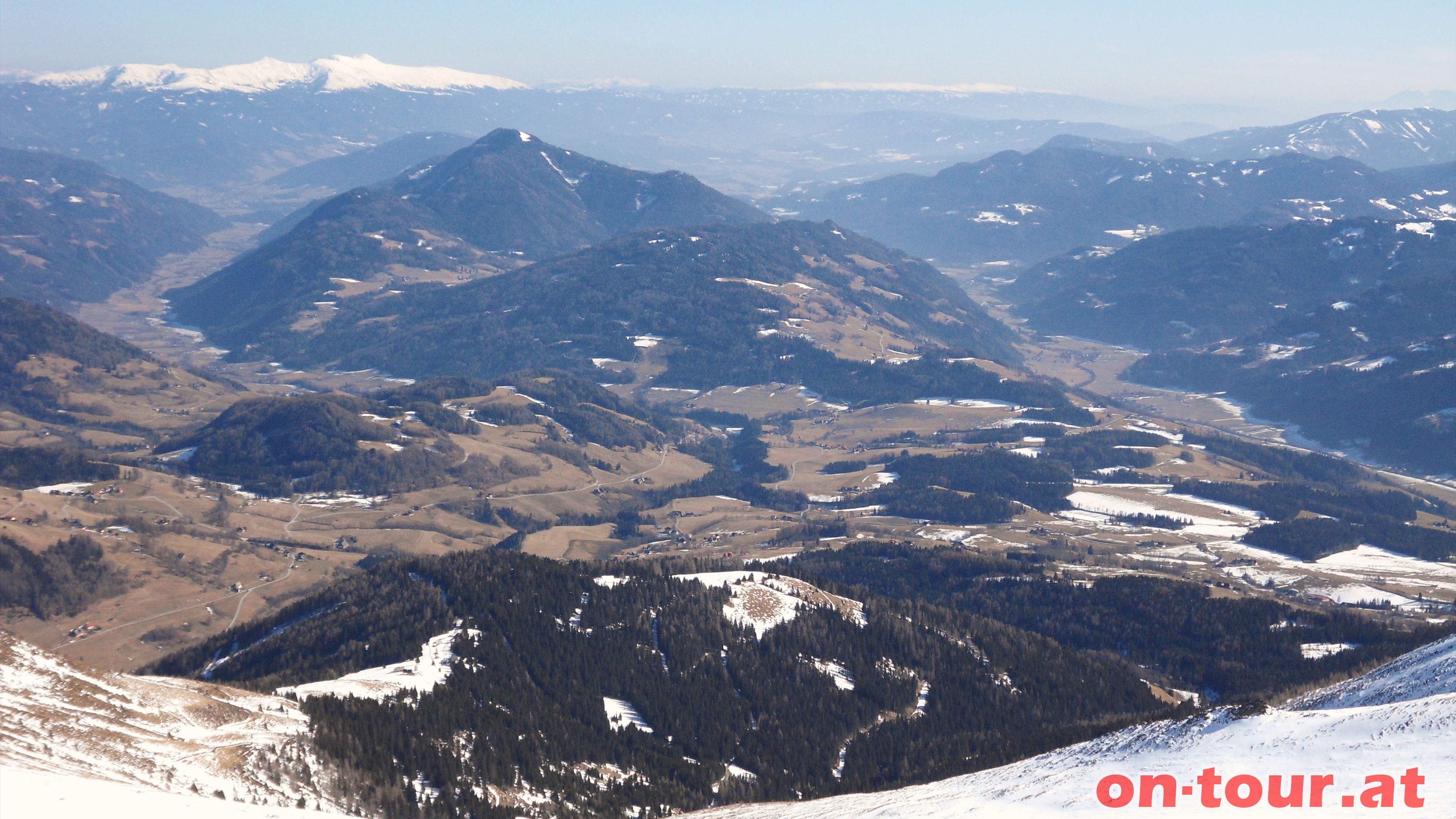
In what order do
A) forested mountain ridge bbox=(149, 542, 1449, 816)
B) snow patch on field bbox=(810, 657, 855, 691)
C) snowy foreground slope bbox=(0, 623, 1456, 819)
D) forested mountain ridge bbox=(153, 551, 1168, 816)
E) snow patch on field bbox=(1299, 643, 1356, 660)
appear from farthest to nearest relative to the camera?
snow patch on field bbox=(1299, 643, 1356, 660), snow patch on field bbox=(810, 657, 855, 691), forested mountain ridge bbox=(153, 551, 1168, 816), forested mountain ridge bbox=(149, 542, 1449, 816), snowy foreground slope bbox=(0, 623, 1456, 819)

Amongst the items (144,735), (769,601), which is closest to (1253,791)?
(144,735)

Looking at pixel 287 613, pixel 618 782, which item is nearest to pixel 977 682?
pixel 618 782

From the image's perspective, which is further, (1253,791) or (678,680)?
(678,680)

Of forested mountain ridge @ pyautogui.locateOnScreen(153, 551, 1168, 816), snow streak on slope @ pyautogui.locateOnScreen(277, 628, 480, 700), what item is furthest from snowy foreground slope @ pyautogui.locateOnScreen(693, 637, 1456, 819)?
snow streak on slope @ pyautogui.locateOnScreen(277, 628, 480, 700)

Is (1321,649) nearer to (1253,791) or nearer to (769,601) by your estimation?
(769,601)

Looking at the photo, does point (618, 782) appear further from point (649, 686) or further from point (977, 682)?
point (977, 682)

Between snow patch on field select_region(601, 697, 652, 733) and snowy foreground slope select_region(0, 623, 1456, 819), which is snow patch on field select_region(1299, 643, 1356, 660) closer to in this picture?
snowy foreground slope select_region(0, 623, 1456, 819)
